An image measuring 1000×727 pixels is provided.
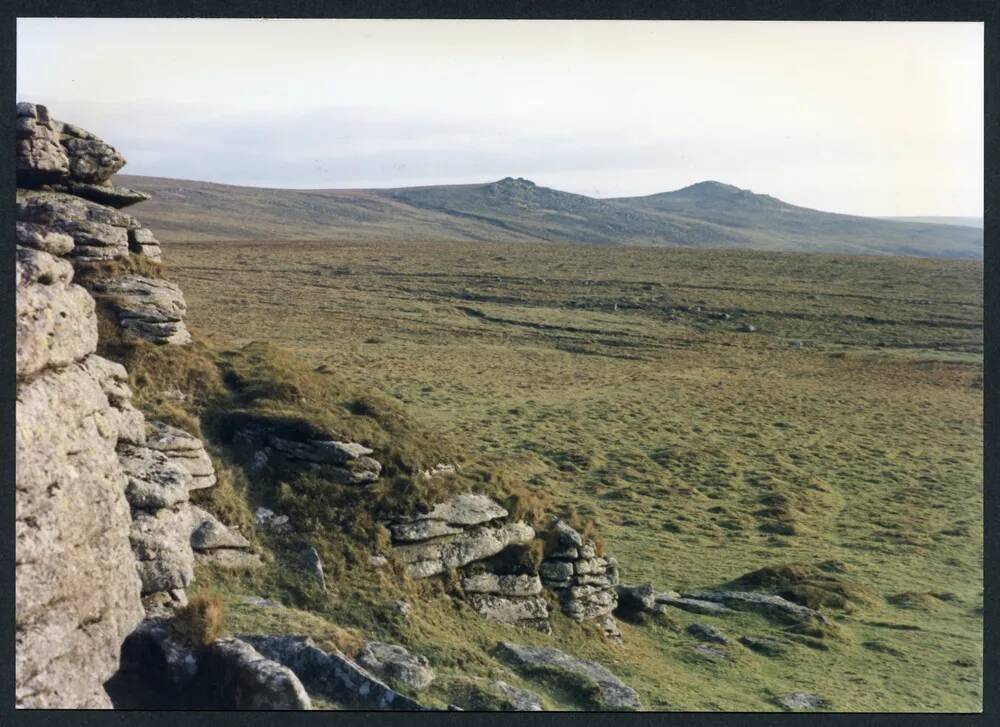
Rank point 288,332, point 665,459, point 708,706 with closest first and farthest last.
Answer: point 708,706 → point 665,459 → point 288,332

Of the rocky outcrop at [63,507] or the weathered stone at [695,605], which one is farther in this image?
the weathered stone at [695,605]

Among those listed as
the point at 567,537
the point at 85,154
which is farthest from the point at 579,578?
the point at 85,154

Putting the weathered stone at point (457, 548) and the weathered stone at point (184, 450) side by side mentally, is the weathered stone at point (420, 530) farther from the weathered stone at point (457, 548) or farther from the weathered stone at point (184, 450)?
the weathered stone at point (184, 450)

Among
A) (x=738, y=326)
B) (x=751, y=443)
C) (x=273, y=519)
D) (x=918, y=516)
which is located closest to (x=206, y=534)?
(x=273, y=519)

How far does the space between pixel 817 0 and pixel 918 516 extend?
2058cm

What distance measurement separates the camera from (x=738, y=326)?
237 ft

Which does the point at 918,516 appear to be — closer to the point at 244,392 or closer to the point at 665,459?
the point at 665,459

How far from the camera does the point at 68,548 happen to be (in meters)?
11.2

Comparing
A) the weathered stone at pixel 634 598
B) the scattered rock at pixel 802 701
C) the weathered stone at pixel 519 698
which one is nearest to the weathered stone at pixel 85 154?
the weathered stone at pixel 519 698

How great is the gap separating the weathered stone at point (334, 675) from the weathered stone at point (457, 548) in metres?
3.10

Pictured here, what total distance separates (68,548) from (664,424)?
33069mm

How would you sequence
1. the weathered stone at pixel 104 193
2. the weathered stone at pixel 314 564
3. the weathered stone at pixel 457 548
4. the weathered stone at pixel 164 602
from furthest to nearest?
the weathered stone at pixel 104 193
the weathered stone at pixel 457 548
the weathered stone at pixel 314 564
the weathered stone at pixel 164 602

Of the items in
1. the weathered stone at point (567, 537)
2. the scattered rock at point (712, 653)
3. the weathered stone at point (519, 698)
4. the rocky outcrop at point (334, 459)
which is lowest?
the scattered rock at point (712, 653)

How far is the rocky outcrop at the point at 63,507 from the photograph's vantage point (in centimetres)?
1057
